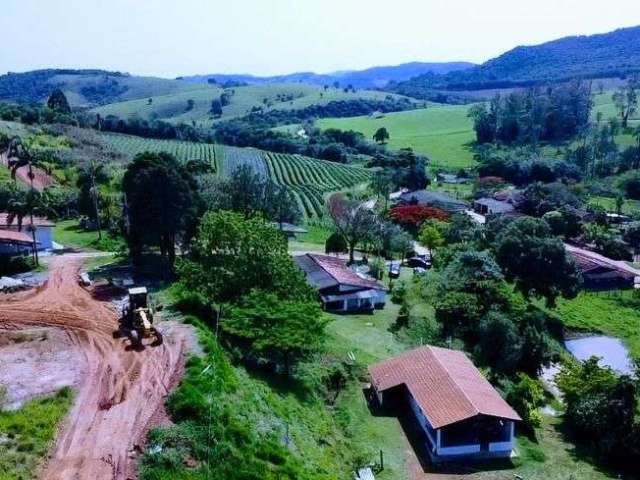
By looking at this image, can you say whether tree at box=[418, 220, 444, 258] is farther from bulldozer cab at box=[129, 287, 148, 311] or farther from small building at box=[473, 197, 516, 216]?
bulldozer cab at box=[129, 287, 148, 311]

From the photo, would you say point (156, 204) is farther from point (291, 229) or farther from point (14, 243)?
point (291, 229)

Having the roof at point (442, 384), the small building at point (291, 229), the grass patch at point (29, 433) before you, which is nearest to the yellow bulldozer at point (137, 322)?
the grass patch at point (29, 433)

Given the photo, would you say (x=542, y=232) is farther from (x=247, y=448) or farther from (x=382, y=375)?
(x=247, y=448)

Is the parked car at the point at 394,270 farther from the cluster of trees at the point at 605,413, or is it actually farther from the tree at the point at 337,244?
the cluster of trees at the point at 605,413

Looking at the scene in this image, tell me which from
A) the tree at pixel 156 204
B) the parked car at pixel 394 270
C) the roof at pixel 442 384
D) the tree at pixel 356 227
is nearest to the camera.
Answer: the roof at pixel 442 384

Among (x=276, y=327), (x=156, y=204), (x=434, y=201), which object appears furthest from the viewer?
(x=434, y=201)

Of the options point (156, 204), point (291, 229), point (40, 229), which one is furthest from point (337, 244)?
point (40, 229)
